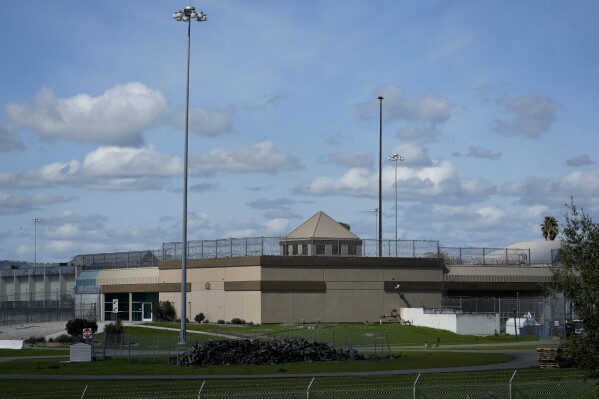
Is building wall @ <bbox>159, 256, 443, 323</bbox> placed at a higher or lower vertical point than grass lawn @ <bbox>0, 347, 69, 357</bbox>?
higher

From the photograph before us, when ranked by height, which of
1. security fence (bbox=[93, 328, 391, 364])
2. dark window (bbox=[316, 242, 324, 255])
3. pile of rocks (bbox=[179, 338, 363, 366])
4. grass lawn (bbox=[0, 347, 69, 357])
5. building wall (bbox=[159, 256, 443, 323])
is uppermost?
dark window (bbox=[316, 242, 324, 255])

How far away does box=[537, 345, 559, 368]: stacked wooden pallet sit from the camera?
47500 millimetres

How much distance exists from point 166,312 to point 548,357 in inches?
2106

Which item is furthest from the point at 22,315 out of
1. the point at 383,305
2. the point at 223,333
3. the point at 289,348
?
the point at 289,348

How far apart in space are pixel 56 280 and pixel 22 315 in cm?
2167

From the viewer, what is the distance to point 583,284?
28.5 metres

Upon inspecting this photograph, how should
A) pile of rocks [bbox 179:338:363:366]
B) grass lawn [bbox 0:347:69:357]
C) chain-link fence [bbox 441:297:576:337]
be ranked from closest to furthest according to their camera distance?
pile of rocks [bbox 179:338:363:366]
grass lawn [bbox 0:347:69:357]
chain-link fence [bbox 441:297:576:337]

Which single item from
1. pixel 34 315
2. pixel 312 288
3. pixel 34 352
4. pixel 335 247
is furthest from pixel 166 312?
pixel 34 352

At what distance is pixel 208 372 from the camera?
45062mm

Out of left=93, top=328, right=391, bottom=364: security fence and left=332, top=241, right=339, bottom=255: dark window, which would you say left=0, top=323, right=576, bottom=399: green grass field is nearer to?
left=93, top=328, right=391, bottom=364: security fence

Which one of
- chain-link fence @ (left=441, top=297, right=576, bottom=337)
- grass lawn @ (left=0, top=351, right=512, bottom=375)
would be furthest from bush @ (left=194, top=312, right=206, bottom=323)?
grass lawn @ (left=0, top=351, right=512, bottom=375)

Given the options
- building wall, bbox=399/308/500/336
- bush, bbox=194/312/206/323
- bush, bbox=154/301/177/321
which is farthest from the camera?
bush, bbox=154/301/177/321

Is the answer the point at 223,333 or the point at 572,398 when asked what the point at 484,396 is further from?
the point at 223,333

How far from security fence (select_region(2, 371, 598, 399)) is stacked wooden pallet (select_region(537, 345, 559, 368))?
17.4ft
